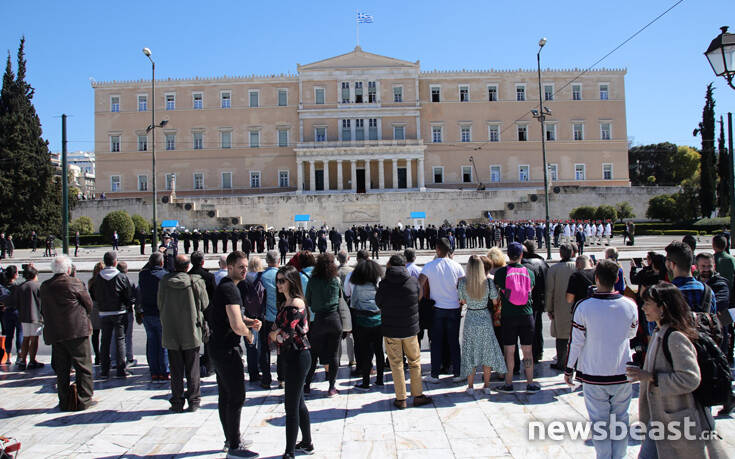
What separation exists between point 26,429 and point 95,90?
2245 inches

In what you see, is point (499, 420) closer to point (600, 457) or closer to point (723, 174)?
point (600, 457)

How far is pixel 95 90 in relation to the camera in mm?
54375

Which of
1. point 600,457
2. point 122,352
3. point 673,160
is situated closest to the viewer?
point 600,457

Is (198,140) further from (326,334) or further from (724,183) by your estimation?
(326,334)

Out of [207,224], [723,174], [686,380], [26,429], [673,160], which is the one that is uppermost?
[673,160]

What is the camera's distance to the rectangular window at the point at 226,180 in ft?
179

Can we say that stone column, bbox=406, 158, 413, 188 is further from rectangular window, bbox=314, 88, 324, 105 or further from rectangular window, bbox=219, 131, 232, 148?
rectangular window, bbox=219, 131, 232, 148

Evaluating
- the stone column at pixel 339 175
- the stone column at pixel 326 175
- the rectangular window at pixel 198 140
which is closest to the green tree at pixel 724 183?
the stone column at pixel 339 175

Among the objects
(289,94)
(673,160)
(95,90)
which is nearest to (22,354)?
(289,94)

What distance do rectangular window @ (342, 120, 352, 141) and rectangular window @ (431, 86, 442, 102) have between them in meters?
9.18

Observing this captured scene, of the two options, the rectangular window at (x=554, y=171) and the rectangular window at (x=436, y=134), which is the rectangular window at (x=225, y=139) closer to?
the rectangular window at (x=436, y=134)

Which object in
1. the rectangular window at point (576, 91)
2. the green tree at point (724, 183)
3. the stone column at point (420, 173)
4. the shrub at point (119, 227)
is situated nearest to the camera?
the shrub at point (119, 227)

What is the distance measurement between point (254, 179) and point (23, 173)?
22.3 meters

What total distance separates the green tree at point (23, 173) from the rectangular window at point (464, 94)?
38082 millimetres
